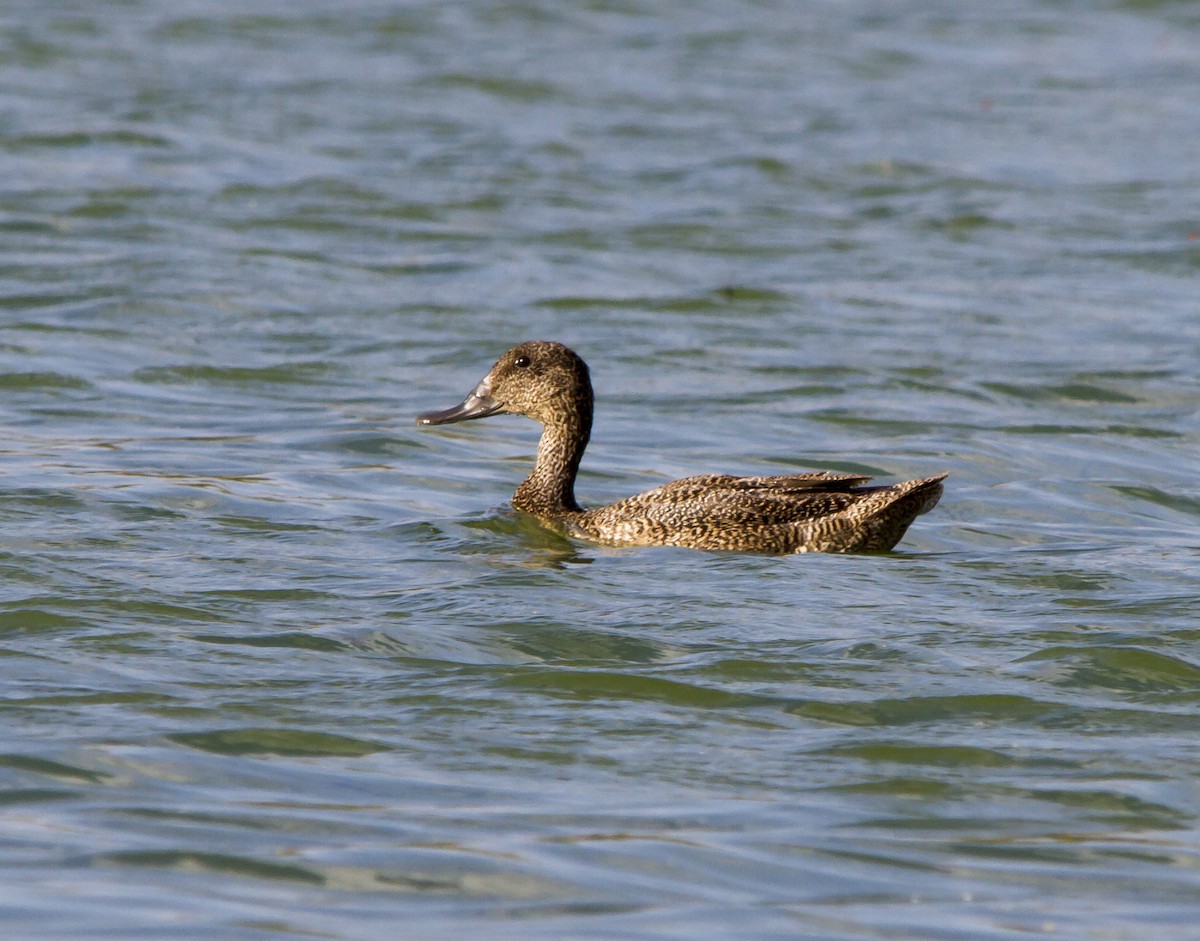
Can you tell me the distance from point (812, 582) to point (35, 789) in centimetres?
368

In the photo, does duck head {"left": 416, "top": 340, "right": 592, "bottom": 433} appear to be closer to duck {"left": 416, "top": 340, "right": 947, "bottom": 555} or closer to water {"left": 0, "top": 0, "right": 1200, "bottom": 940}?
water {"left": 0, "top": 0, "right": 1200, "bottom": 940}

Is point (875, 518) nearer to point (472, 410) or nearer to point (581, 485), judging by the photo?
point (472, 410)

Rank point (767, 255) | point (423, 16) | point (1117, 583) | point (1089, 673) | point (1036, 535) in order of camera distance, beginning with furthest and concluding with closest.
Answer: point (423, 16) < point (767, 255) < point (1036, 535) < point (1117, 583) < point (1089, 673)

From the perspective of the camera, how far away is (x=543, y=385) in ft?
34.6

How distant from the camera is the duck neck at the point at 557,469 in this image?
33.5ft

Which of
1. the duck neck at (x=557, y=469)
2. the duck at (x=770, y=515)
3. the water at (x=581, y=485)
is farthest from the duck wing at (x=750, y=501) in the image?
the duck neck at (x=557, y=469)

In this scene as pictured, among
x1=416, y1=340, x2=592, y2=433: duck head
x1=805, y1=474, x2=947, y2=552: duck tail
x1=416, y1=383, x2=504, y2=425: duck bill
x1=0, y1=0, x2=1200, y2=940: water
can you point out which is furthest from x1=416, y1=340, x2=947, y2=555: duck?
x1=416, y1=383, x2=504, y2=425: duck bill

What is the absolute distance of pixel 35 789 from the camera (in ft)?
20.0

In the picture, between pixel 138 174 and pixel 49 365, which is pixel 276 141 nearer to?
pixel 138 174

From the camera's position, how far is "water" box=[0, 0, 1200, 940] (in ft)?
18.9

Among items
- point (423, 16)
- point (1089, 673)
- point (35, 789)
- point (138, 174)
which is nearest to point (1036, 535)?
point (1089, 673)

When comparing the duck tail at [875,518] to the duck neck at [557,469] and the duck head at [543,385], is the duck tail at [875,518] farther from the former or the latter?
the duck head at [543,385]

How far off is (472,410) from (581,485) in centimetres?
110

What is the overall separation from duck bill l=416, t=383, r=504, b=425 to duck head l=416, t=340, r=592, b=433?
10 millimetres
